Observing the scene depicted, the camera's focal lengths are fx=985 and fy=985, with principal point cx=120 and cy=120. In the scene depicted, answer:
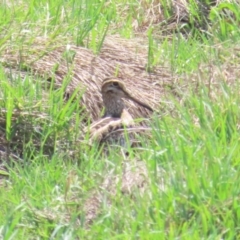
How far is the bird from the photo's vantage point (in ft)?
23.2

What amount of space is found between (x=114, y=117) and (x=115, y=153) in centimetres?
113

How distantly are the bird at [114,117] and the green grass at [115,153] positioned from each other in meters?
0.16

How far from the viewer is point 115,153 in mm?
6410

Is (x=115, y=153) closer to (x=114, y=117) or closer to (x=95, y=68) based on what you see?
(x=114, y=117)

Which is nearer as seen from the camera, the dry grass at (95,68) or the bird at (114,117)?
the bird at (114,117)

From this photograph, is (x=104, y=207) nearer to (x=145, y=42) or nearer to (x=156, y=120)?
(x=156, y=120)

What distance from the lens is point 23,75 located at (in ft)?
24.8

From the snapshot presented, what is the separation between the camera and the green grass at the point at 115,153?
5312 mm

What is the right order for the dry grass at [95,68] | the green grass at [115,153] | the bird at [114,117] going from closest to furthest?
the green grass at [115,153]
the bird at [114,117]
the dry grass at [95,68]

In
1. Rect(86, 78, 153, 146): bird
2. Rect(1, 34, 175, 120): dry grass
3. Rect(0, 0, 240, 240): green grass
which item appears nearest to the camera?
Rect(0, 0, 240, 240): green grass

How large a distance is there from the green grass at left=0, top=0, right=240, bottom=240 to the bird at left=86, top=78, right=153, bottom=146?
0.16 m

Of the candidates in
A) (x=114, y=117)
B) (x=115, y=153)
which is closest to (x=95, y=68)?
(x=114, y=117)

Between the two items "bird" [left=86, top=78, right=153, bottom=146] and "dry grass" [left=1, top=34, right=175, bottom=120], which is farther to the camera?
"dry grass" [left=1, top=34, right=175, bottom=120]

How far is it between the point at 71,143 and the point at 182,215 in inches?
74.3
